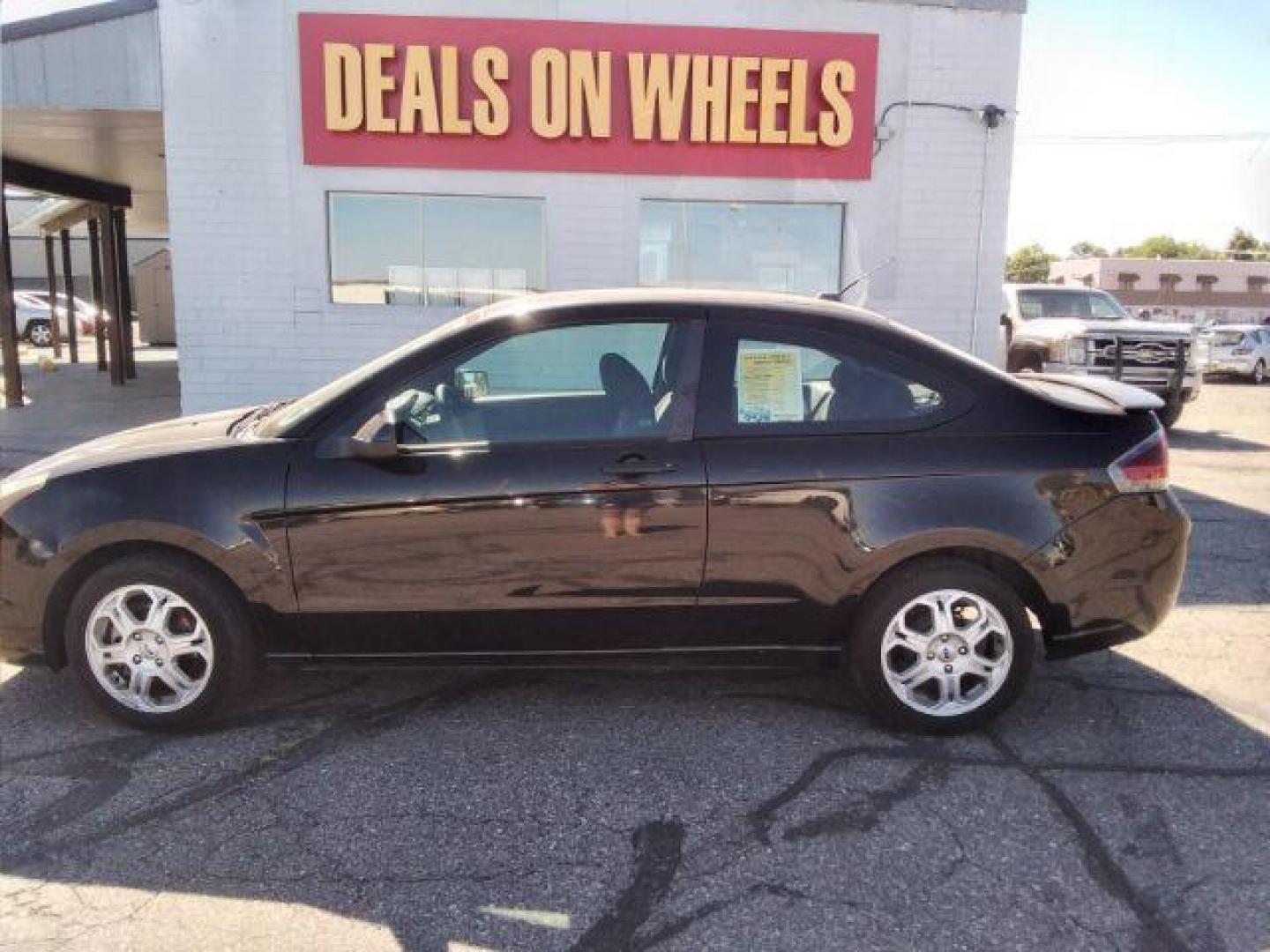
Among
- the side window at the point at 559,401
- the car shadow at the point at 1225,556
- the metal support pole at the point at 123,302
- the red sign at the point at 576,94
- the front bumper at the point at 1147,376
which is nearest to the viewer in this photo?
the side window at the point at 559,401

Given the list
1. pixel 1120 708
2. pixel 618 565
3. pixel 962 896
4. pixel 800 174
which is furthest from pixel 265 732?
pixel 800 174

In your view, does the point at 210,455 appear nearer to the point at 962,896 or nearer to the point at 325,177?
the point at 962,896

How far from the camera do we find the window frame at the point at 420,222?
974 cm

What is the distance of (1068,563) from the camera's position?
371cm

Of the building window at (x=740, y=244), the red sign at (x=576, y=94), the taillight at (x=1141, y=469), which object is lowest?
the taillight at (x=1141, y=469)

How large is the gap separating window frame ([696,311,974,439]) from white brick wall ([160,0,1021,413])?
20.9 ft

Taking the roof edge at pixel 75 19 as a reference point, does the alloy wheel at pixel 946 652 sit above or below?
below

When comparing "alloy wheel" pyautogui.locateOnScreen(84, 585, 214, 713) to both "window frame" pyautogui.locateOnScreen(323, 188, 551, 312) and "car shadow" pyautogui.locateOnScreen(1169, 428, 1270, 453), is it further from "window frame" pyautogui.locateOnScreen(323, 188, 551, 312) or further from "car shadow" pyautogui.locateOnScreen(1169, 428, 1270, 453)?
"car shadow" pyautogui.locateOnScreen(1169, 428, 1270, 453)

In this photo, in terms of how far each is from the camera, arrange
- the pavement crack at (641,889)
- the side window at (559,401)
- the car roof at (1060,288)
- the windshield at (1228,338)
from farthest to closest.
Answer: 1. the windshield at (1228,338)
2. the car roof at (1060,288)
3. the side window at (559,401)
4. the pavement crack at (641,889)

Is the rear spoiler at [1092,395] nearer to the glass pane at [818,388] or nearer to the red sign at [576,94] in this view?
the glass pane at [818,388]

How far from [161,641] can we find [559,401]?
176 cm

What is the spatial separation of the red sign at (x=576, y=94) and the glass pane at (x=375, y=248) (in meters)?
0.43

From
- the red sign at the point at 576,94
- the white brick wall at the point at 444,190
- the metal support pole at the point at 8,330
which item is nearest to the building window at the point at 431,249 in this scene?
the white brick wall at the point at 444,190

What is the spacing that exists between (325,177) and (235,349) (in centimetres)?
188
